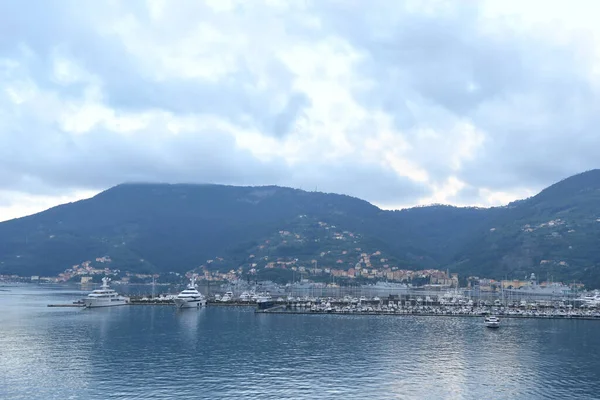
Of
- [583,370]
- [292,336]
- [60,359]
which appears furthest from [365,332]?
[60,359]

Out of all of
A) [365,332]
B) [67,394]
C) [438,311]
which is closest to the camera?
[67,394]

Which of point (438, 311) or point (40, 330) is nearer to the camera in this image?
point (40, 330)

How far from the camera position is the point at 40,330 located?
264ft

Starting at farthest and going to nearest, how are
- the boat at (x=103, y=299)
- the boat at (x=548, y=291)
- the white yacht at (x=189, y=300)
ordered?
the boat at (x=548, y=291) < the boat at (x=103, y=299) < the white yacht at (x=189, y=300)

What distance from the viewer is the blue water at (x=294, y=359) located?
45.4 meters

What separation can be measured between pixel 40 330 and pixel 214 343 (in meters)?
30.4

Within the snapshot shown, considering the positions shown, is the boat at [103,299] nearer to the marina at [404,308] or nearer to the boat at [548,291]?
the marina at [404,308]

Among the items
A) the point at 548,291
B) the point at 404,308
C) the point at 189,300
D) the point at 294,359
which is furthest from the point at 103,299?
the point at 548,291

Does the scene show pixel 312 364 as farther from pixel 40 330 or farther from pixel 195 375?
pixel 40 330

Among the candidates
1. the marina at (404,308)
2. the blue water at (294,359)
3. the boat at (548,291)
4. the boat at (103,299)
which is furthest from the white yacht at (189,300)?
the boat at (548,291)

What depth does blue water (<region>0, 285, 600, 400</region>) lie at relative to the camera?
149 feet

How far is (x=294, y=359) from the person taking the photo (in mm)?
57906

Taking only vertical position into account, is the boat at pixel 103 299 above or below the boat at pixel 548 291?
above

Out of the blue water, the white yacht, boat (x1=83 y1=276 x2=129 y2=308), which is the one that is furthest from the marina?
the blue water
